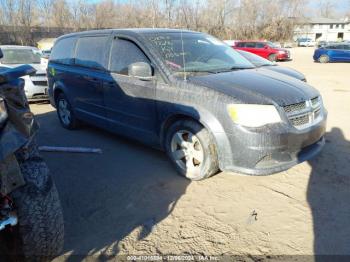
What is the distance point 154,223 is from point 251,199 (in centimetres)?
111

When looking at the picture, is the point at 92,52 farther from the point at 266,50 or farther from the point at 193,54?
the point at 266,50

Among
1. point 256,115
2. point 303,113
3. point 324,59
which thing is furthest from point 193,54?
point 324,59

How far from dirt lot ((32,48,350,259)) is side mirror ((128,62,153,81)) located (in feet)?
3.99

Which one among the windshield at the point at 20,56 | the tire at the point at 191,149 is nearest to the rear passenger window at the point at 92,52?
the tire at the point at 191,149

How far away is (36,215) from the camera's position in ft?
7.06

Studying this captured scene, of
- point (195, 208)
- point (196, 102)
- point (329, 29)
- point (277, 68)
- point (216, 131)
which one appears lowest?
point (195, 208)

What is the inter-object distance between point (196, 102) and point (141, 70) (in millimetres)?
835

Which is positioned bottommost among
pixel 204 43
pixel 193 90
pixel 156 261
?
pixel 156 261

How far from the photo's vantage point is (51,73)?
20.1 ft

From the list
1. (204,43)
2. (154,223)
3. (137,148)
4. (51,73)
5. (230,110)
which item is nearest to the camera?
(154,223)

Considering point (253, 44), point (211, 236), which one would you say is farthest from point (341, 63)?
point (211, 236)

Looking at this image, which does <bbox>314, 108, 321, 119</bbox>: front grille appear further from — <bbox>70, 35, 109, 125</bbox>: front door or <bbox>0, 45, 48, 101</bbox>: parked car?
<bbox>0, 45, 48, 101</bbox>: parked car

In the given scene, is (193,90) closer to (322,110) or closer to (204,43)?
(204,43)

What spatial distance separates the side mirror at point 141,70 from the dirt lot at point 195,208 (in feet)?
3.99
